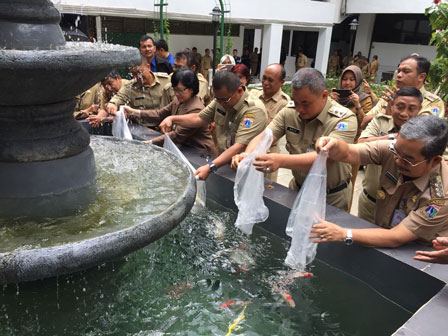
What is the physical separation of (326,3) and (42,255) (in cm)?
1795

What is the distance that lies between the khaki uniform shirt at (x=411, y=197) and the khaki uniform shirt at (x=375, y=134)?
396 mm

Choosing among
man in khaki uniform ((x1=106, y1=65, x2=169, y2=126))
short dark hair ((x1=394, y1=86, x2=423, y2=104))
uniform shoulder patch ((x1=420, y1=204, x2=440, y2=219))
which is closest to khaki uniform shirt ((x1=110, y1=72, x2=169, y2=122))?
man in khaki uniform ((x1=106, y1=65, x2=169, y2=126))

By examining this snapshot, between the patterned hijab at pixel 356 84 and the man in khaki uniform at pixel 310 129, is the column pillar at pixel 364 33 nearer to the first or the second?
the patterned hijab at pixel 356 84

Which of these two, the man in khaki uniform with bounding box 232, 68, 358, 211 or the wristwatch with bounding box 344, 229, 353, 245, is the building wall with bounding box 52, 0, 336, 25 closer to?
the man in khaki uniform with bounding box 232, 68, 358, 211

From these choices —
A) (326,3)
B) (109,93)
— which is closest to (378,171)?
(109,93)

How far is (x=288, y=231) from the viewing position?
101 inches

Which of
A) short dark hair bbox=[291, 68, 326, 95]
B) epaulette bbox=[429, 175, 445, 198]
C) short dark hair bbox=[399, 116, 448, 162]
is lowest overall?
epaulette bbox=[429, 175, 445, 198]

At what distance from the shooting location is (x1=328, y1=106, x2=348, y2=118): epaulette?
2896 mm

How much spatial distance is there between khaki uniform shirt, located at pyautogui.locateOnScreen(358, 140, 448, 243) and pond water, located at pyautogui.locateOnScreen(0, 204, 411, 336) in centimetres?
49

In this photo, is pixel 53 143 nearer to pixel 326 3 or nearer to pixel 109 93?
pixel 109 93

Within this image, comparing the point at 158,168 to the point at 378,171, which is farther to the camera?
the point at 378,171

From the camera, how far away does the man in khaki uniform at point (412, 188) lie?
2123 mm

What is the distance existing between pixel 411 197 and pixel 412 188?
0.05m

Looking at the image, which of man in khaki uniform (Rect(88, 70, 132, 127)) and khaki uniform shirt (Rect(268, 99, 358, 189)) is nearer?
khaki uniform shirt (Rect(268, 99, 358, 189))
